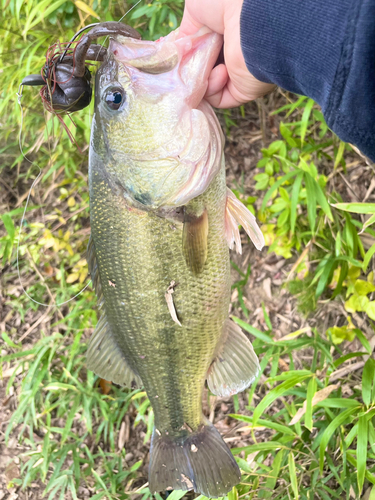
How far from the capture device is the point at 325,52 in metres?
1.12

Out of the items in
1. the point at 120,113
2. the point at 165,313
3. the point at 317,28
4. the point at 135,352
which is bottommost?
the point at 135,352

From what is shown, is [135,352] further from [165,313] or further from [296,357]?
[296,357]

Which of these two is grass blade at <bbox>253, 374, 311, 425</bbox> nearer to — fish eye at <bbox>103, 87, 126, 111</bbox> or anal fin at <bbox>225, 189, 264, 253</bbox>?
anal fin at <bbox>225, 189, 264, 253</bbox>

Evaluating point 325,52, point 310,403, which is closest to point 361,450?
point 310,403

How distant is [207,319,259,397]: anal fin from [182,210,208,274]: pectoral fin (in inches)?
17.3

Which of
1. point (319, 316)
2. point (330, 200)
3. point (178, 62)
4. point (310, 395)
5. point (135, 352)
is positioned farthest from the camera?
point (319, 316)

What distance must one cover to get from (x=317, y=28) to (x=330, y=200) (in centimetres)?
148

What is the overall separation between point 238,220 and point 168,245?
0.34 metres

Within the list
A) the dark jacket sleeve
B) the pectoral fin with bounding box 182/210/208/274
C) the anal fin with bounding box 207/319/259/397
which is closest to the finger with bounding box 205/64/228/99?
the dark jacket sleeve

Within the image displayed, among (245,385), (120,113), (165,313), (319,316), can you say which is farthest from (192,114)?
(319,316)

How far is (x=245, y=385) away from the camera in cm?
177

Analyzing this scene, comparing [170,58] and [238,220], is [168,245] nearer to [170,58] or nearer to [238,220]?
[238,220]

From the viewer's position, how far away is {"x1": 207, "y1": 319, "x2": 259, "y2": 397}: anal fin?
177 centimetres

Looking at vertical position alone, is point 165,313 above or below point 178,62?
below
